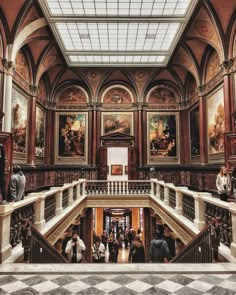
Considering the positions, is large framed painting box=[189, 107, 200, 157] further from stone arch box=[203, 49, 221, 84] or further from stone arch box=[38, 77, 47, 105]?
stone arch box=[38, 77, 47, 105]

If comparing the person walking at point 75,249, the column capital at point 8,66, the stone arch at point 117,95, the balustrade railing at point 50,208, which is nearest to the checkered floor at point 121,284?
the person walking at point 75,249

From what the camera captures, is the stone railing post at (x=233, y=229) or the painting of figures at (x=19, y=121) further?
the painting of figures at (x=19, y=121)

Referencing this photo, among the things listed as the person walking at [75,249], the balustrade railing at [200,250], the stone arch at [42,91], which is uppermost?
the stone arch at [42,91]

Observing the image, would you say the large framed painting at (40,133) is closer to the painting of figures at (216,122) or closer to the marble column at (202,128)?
the marble column at (202,128)

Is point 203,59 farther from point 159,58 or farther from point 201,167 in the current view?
point 201,167

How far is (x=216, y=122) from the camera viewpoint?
38.0 ft

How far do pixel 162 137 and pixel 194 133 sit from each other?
2144mm

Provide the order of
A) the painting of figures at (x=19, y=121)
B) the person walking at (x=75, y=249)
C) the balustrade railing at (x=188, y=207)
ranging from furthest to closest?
1. the painting of figures at (x=19, y=121)
2. the balustrade railing at (x=188, y=207)
3. the person walking at (x=75, y=249)

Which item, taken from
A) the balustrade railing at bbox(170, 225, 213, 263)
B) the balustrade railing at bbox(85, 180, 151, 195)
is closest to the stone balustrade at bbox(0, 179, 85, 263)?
the balustrade railing at bbox(170, 225, 213, 263)

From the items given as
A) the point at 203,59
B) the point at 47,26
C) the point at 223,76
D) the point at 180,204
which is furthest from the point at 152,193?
the point at 47,26

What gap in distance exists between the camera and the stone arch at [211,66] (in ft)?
37.9

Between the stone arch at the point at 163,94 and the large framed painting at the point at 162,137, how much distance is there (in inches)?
36.6

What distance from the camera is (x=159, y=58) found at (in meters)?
14.4

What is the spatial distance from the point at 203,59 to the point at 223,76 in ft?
9.49
